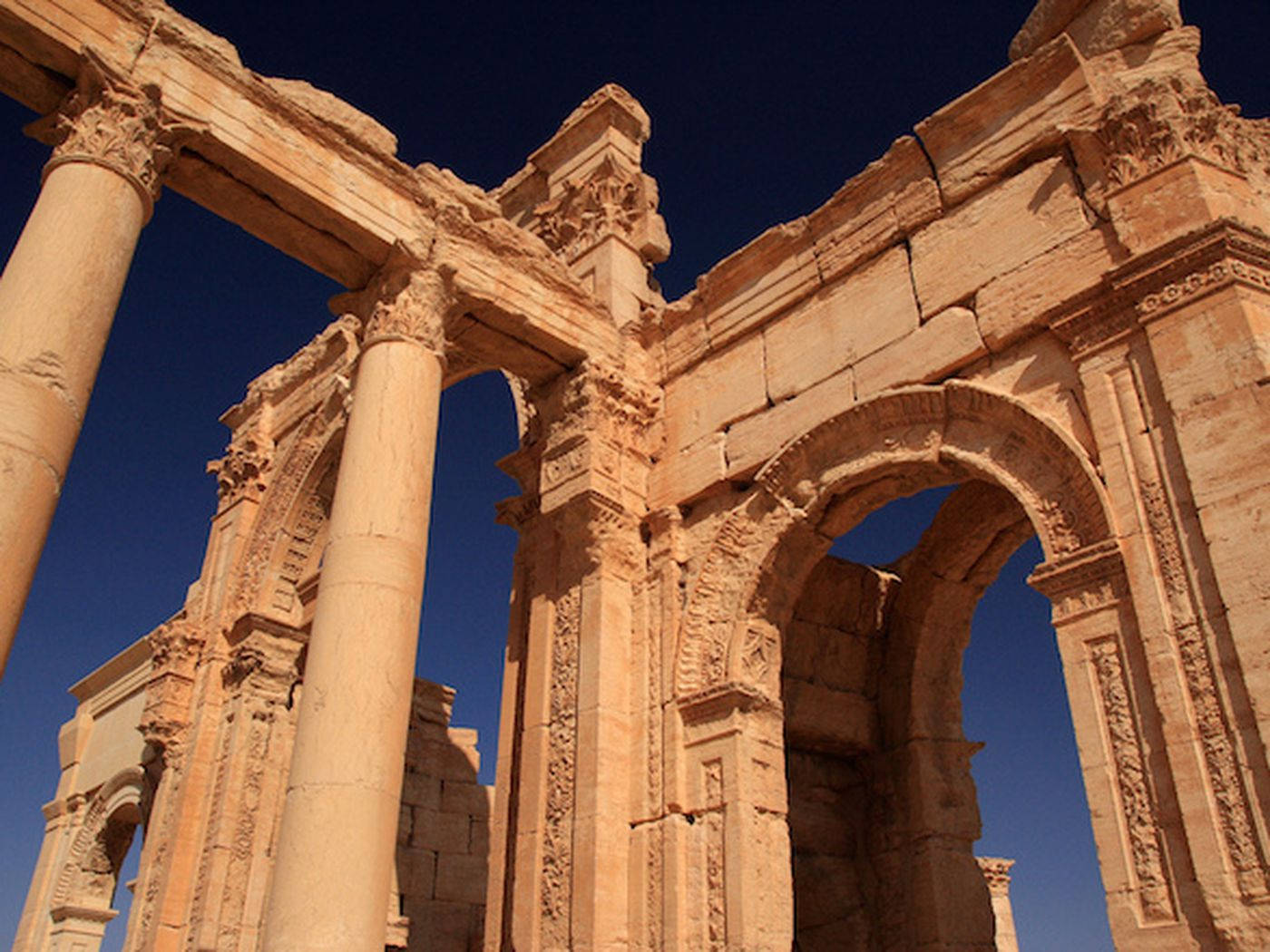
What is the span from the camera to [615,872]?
8.64 meters

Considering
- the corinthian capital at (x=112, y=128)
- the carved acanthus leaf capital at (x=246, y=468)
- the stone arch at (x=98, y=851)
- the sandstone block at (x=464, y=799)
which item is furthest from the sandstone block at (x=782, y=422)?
the stone arch at (x=98, y=851)

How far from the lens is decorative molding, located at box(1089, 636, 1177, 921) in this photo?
6027 millimetres

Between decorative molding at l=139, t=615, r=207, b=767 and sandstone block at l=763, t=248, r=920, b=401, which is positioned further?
decorative molding at l=139, t=615, r=207, b=767

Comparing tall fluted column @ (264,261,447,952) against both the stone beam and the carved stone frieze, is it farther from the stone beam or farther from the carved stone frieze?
the carved stone frieze

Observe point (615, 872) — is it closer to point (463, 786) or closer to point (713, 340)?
point (713, 340)

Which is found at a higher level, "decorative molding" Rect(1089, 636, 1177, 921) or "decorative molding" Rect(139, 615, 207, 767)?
"decorative molding" Rect(139, 615, 207, 767)

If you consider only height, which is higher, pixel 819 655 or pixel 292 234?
pixel 292 234

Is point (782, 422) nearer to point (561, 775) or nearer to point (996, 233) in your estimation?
point (996, 233)

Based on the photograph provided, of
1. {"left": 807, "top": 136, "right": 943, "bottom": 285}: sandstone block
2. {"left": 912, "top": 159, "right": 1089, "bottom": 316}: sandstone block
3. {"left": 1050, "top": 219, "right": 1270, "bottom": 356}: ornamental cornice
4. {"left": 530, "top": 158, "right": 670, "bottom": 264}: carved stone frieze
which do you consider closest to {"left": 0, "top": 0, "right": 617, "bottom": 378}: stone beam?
{"left": 530, "top": 158, "right": 670, "bottom": 264}: carved stone frieze

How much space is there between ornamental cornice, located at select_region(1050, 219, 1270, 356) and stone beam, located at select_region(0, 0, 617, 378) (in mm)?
4757

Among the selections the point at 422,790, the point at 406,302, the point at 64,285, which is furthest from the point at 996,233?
the point at 422,790

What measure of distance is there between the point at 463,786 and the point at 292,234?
1075cm

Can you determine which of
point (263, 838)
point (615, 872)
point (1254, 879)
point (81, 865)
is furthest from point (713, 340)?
point (81, 865)

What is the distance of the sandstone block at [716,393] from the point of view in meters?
10.1
